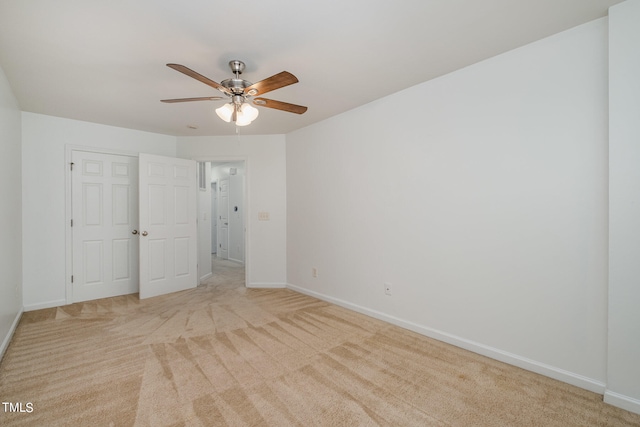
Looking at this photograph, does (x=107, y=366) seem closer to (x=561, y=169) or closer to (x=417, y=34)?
(x=417, y=34)

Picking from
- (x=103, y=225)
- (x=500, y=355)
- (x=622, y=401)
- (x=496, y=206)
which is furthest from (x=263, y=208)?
(x=622, y=401)

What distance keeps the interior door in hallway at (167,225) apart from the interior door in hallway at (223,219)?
9.06ft

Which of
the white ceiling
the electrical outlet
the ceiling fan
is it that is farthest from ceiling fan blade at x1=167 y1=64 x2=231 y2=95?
the electrical outlet

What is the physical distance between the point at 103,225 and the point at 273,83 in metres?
3.61

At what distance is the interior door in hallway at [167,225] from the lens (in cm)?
404

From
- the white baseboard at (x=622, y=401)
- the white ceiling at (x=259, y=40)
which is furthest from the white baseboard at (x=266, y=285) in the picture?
the white baseboard at (x=622, y=401)

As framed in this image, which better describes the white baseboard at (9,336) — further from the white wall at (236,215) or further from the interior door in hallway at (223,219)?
the interior door in hallway at (223,219)

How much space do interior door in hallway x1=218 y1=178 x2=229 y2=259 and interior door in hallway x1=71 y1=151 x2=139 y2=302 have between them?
120 inches

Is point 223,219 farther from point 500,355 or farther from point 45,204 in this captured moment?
point 500,355

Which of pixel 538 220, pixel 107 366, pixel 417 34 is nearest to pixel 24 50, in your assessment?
pixel 107 366

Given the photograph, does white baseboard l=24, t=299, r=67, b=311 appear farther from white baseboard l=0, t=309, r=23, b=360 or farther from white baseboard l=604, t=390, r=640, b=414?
white baseboard l=604, t=390, r=640, b=414

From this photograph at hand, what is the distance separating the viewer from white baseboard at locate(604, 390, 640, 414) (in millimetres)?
1693

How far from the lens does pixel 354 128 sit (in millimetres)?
3459

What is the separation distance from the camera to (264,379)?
2.04 m
